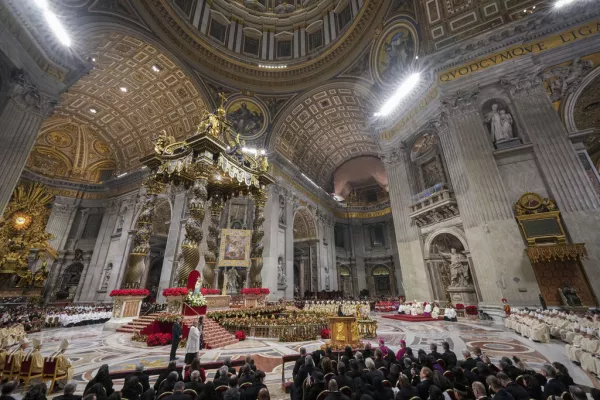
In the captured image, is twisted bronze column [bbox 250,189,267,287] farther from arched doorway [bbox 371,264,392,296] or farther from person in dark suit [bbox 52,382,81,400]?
arched doorway [bbox 371,264,392,296]

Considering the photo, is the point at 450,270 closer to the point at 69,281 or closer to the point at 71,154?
the point at 69,281

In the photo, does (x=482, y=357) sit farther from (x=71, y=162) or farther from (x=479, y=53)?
(x=71, y=162)

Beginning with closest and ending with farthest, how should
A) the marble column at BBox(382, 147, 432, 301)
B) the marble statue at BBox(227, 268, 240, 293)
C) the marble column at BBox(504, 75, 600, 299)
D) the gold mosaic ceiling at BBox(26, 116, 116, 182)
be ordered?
the marble column at BBox(504, 75, 600, 299) → the marble column at BBox(382, 147, 432, 301) → the marble statue at BBox(227, 268, 240, 293) → the gold mosaic ceiling at BBox(26, 116, 116, 182)

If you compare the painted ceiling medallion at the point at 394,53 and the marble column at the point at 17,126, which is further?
the painted ceiling medallion at the point at 394,53

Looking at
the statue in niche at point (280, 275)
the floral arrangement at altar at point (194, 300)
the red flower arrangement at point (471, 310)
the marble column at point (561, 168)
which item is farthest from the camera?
the statue in niche at point (280, 275)

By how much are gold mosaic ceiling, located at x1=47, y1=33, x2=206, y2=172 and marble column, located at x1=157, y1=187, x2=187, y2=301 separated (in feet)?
16.4

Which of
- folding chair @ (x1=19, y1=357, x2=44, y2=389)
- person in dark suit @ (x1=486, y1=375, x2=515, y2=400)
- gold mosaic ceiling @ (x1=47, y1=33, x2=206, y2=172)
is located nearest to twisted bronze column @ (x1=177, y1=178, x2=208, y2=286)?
folding chair @ (x1=19, y1=357, x2=44, y2=389)

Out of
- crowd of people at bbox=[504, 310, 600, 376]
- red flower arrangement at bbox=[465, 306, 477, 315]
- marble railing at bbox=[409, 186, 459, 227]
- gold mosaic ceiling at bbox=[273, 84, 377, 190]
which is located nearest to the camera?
crowd of people at bbox=[504, 310, 600, 376]

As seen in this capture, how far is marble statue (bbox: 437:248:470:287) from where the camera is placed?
37.0ft

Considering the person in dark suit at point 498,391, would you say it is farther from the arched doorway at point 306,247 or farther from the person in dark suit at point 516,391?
the arched doorway at point 306,247

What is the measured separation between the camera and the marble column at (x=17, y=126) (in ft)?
27.4

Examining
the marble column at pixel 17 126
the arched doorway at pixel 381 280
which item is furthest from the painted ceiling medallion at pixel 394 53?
the arched doorway at pixel 381 280

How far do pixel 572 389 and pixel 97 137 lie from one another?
2739 cm

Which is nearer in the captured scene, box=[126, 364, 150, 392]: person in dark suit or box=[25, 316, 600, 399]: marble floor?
box=[126, 364, 150, 392]: person in dark suit
